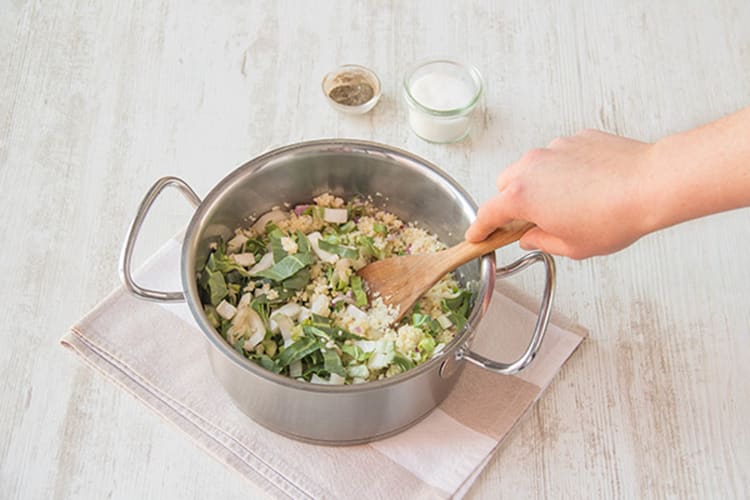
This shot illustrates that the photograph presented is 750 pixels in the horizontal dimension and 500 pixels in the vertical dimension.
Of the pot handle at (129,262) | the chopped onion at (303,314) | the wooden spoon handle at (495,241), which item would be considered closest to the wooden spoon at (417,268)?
the wooden spoon handle at (495,241)

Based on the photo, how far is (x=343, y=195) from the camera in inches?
57.1

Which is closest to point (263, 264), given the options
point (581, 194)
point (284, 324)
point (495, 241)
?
point (284, 324)

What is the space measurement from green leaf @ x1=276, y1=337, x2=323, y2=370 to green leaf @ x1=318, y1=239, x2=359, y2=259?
0.18 m

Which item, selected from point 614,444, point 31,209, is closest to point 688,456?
point 614,444

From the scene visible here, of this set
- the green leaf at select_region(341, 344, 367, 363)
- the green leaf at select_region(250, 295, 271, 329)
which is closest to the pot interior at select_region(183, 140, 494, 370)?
the green leaf at select_region(250, 295, 271, 329)

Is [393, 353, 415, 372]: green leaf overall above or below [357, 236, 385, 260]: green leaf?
below

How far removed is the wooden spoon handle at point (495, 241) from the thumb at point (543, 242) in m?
0.01

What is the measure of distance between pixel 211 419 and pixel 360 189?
0.46m

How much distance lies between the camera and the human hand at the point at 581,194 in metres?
1.04

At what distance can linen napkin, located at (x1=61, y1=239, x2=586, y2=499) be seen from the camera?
1236mm

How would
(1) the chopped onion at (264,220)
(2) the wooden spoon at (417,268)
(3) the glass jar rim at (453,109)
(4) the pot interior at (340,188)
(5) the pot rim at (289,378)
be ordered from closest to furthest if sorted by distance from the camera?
(5) the pot rim at (289,378) < (2) the wooden spoon at (417,268) < (4) the pot interior at (340,188) < (1) the chopped onion at (264,220) < (3) the glass jar rim at (453,109)

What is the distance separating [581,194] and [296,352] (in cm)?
48

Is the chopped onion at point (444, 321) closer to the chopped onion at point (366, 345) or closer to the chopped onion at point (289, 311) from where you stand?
the chopped onion at point (366, 345)

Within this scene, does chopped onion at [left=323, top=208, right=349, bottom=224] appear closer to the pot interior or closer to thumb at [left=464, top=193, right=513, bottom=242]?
the pot interior
